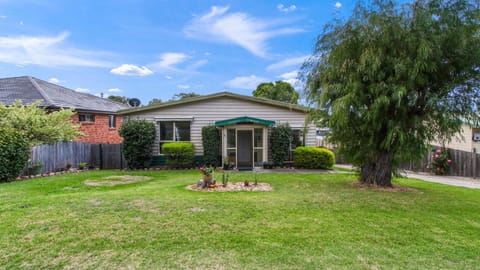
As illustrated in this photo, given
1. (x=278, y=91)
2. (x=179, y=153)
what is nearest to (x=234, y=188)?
(x=179, y=153)

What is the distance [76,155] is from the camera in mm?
11617

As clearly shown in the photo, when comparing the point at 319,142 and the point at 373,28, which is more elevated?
the point at 373,28

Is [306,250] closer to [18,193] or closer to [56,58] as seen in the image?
[18,193]

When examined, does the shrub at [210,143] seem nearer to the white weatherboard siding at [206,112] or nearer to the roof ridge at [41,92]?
the white weatherboard siding at [206,112]

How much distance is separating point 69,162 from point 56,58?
8.06m

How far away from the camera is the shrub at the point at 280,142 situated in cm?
1193

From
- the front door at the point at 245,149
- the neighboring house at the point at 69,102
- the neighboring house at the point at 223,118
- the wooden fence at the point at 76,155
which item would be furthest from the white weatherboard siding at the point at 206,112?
the neighboring house at the point at 69,102

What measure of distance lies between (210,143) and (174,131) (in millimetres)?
2228

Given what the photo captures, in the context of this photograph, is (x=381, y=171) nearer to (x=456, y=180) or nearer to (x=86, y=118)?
(x=456, y=180)

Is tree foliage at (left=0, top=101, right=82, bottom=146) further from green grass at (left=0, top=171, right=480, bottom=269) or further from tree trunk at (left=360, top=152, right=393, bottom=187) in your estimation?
tree trunk at (left=360, top=152, right=393, bottom=187)

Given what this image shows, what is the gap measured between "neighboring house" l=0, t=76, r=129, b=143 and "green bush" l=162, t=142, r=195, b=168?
6.09 metres

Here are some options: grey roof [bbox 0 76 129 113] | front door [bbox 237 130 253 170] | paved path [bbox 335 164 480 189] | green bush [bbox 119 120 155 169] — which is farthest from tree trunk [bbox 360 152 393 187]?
grey roof [bbox 0 76 129 113]

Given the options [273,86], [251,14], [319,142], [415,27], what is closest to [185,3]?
[251,14]

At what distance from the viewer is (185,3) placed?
11883 mm
